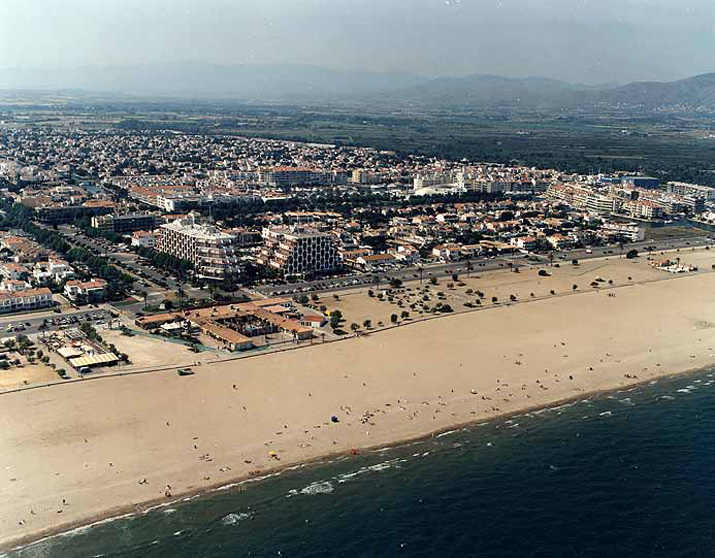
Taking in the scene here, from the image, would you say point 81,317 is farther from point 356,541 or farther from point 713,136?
point 713,136

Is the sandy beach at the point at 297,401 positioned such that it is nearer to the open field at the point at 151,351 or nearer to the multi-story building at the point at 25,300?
the open field at the point at 151,351

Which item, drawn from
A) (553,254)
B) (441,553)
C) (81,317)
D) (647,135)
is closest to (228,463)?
(441,553)

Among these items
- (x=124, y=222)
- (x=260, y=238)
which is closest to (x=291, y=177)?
(x=124, y=222)

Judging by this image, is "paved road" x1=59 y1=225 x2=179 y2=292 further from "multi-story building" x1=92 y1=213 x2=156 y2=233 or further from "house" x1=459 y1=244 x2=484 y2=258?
"house" x1=459 y1=244 x2=484 y2=258

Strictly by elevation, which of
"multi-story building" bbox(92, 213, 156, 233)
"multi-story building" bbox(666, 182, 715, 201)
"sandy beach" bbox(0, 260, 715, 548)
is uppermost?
"multi-story building" bbox(666, 182, 715, 201)

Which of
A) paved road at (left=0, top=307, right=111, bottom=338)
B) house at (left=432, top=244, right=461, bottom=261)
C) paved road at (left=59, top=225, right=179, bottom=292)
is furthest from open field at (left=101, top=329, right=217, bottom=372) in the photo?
house at (left=432, top=244, right=461, bottom=261)

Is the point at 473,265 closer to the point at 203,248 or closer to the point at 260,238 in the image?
the point at 260,238

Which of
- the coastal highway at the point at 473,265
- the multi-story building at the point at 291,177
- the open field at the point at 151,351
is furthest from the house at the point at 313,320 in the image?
the multi-story building at the point at 291,177
